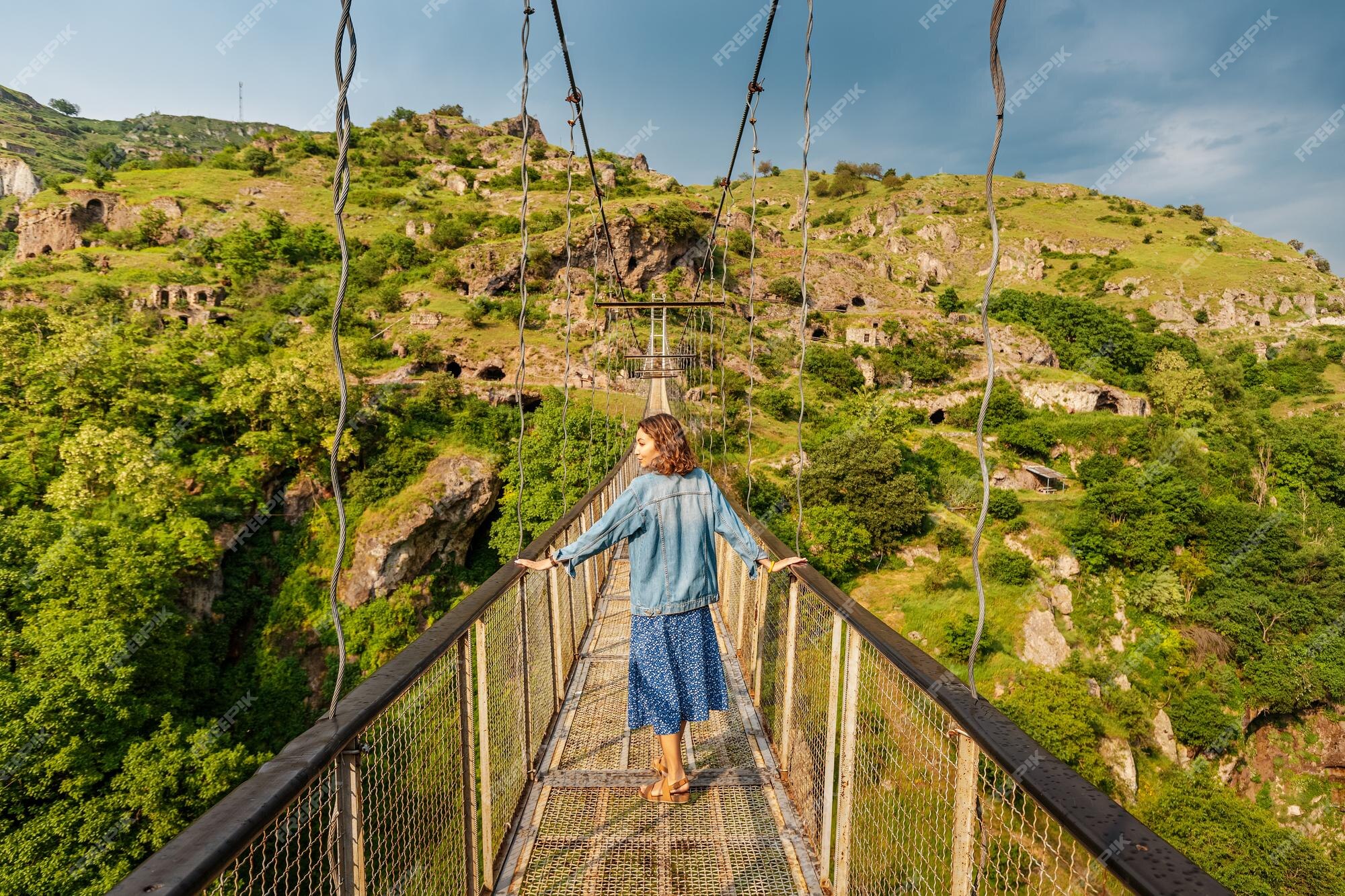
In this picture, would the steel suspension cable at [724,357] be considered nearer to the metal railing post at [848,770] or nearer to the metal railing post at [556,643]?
the metal railing post at [556,643]

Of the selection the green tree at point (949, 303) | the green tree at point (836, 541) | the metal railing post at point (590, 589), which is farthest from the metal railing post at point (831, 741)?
the green tree at point (949, 303)

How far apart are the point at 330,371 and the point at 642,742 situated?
20.3 meters

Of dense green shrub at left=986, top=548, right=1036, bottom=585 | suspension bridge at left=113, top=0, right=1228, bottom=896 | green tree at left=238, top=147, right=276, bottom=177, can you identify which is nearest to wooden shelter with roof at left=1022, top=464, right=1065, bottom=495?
dense green shrub at left=986, top=548, right=1036, bottom=585

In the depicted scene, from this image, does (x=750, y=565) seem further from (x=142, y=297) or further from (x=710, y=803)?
(x=142, y=297)

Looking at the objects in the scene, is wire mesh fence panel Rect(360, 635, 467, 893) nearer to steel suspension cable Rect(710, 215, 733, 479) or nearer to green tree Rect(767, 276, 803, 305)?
steel suspension cable Rect(710, 215, 733, 479)

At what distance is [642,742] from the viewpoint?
244cm

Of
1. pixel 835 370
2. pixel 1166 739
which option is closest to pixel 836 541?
pixel 1166 739

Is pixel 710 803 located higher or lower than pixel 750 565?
lower

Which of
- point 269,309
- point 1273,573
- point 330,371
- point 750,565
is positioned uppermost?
point 269,309

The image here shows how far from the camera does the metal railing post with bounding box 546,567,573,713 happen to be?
2.72 metres

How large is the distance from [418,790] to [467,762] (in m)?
0.14

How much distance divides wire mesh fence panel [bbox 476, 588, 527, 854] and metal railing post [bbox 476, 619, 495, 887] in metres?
0.01

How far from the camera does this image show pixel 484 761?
1676 mm

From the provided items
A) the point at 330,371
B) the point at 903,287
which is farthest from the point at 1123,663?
the point at 903,287
